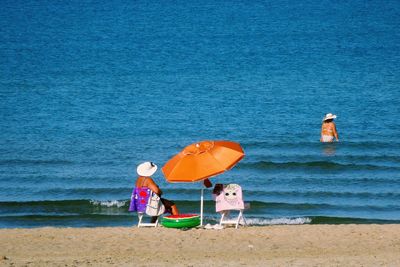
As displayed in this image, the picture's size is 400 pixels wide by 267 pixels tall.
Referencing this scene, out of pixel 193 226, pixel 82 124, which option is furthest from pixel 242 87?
pixel 193 226

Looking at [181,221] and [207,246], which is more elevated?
[181,221]

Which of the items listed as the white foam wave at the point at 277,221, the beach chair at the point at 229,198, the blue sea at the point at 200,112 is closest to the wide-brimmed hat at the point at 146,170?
the beach chair at the point at 229,198

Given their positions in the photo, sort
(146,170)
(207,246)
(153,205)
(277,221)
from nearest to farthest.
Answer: (207,246) → (146,170) → (153,205) → (277,221)

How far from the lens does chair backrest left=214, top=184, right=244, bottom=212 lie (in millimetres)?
15742

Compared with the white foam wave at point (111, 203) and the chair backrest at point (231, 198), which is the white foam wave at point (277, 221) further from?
the white foam wave at point (111, 203)

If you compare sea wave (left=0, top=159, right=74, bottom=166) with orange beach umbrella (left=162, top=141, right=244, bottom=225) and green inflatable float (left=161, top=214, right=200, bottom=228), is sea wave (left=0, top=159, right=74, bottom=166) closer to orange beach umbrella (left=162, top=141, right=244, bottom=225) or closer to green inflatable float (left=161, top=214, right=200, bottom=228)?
green inflatable float (left=161, top=214, right=200, bottom=228)

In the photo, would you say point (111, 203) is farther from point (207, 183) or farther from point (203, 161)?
point (203, 161)

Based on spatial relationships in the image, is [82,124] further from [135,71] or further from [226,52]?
[226,52]

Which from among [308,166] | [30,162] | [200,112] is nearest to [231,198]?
[308,166]

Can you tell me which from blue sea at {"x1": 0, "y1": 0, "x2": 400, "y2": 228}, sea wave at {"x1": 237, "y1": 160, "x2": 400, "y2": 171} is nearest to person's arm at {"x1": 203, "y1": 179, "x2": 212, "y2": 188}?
blue sea at {"x1": 0, "y1": 0, "x2": 400, "y2": 228}

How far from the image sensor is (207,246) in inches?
568

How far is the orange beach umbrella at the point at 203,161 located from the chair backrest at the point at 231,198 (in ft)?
1.84

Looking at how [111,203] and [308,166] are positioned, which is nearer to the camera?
[111,203]

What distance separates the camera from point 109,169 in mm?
24484
